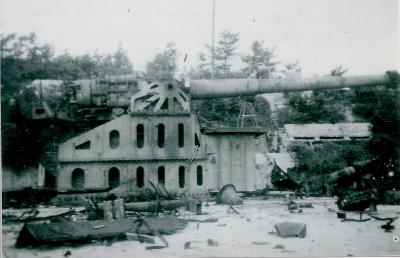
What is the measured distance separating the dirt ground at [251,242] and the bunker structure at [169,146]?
3.20 metres

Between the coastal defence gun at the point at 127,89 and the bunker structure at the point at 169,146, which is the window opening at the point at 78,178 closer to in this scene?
the bunker structure at the point at 169,146

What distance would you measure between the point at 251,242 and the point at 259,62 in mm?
11162

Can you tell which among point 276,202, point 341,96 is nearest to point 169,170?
point 276,202

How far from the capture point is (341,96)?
24.4m

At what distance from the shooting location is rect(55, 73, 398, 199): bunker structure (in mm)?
15797

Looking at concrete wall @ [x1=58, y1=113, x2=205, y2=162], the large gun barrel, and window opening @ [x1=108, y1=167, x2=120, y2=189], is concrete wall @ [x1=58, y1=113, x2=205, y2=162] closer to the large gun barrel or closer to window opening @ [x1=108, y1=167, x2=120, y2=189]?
window opening @ [x1=108, y1=167, x2=120, y2=189]

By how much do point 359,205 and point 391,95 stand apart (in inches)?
191

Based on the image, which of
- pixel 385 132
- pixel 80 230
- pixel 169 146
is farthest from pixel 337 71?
pixel 80 230

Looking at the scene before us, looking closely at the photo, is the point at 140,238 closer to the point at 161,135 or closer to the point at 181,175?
the point at 181,175

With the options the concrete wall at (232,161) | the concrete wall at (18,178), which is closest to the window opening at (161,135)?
the concrete wall at (232,161)

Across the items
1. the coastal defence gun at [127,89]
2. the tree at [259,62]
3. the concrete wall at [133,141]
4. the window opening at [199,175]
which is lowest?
the window opening at [199,175]

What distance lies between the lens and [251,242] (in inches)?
443

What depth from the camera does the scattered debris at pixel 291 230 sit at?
11445mm

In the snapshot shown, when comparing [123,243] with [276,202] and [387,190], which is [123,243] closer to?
[276,202]
